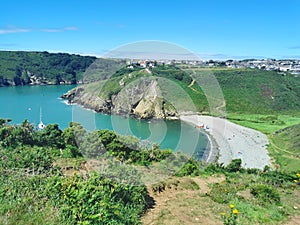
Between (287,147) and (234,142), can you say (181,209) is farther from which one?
(234,142)

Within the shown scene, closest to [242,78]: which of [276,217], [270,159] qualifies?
[270,159]

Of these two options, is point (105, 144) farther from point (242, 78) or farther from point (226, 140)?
point (242, 78)

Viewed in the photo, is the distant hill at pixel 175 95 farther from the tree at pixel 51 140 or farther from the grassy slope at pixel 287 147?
the tree at pixel 51 140

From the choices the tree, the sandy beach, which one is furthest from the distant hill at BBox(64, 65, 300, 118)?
the tree

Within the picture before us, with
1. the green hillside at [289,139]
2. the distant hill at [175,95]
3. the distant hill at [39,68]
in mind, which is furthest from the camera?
the distant hill at [39,68]

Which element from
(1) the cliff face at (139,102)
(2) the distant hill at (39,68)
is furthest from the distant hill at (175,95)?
(2) the distant hill at (39,68)

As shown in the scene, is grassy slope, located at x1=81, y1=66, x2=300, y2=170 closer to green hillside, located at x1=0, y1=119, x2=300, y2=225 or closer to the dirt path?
green hillside, located at x1=0, y1=119, x2=300, y2=225
